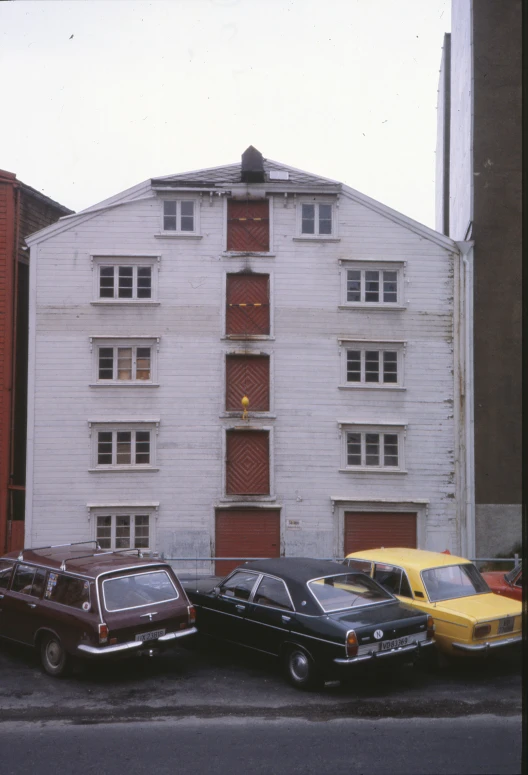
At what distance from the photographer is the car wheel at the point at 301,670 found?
9.36 m

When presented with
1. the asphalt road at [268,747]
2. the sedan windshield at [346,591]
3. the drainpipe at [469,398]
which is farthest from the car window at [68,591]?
the drainpipe at [469,398]

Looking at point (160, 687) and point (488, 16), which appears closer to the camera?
point (160, 687)

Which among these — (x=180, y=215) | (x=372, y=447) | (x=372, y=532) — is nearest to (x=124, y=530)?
(x=372, y=532)

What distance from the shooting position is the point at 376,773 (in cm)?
664

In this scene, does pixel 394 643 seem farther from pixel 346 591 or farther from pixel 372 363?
pixel 372 363

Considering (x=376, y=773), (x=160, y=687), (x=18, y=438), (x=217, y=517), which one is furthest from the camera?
(x=18, y=438)

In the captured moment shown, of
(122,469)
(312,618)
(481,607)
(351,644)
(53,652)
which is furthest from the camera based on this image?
(122,469)

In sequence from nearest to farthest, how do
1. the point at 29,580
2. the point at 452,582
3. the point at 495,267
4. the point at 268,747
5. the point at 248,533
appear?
the point at 268,747
the point at 452,582
the point at 29,580
the point at 248,533
the point at 495,267

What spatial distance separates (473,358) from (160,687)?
1517 centimetres

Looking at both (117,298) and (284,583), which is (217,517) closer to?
(117,298)

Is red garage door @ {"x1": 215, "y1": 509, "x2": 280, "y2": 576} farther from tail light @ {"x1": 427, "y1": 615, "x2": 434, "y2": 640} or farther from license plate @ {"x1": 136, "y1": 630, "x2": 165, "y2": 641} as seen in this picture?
tail light @ {"x1": 427, "y1": 615, "x2": 434, "y2": 640}


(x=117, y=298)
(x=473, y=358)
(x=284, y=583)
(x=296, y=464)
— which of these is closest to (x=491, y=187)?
(x=473, y=358)

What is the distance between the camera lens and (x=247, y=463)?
2173cm

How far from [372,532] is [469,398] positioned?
16.6 ft
